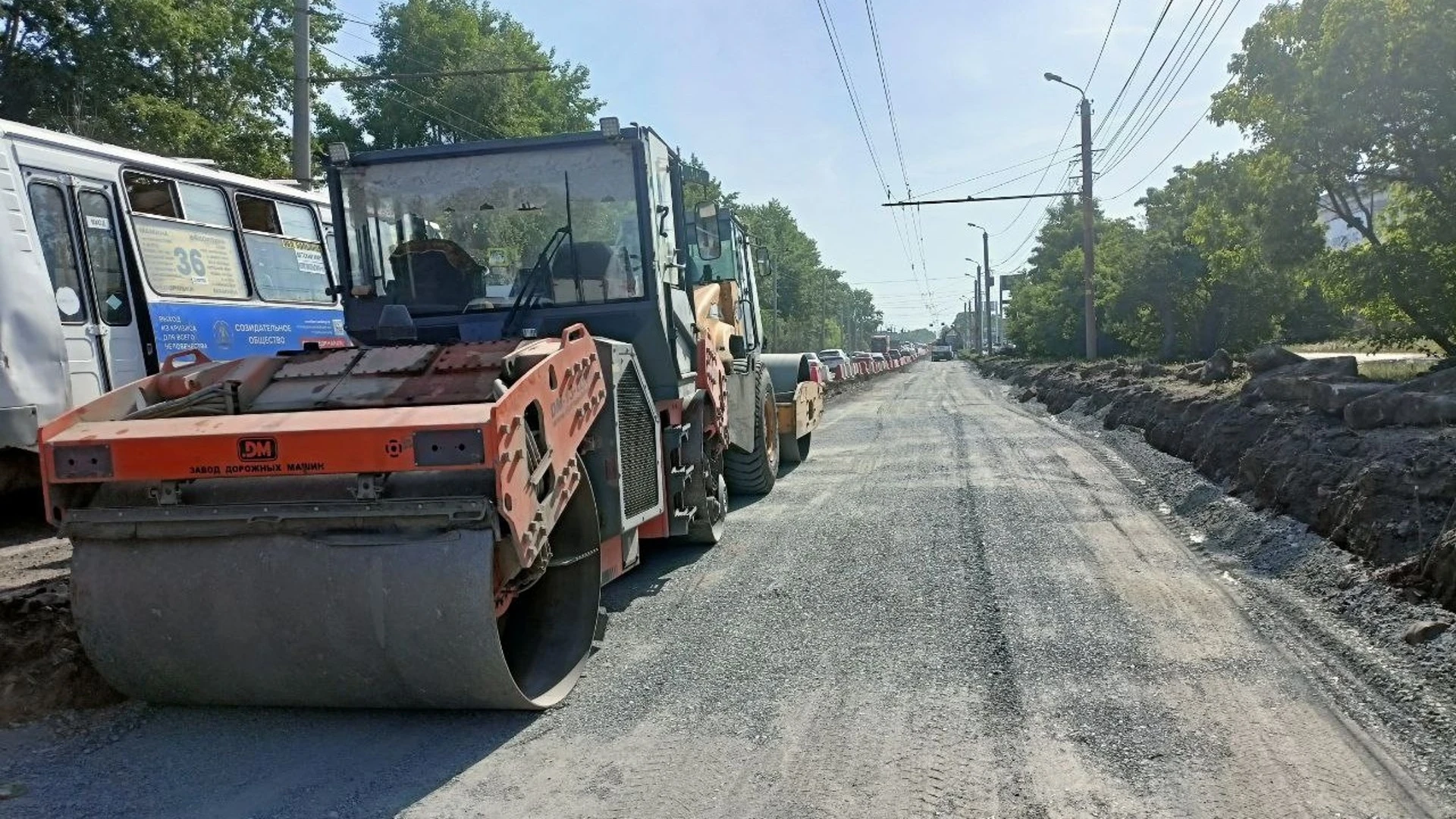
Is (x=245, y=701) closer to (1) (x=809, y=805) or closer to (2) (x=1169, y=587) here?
(1) (x=809, y=805)

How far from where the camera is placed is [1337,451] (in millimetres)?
8734

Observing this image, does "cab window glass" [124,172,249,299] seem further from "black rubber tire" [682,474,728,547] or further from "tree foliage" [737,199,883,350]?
"tree foliage" [737,199,883,350]

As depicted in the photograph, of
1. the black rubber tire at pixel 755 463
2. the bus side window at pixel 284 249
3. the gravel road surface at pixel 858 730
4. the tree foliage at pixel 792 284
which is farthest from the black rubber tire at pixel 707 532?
the tree foliage at pixel 792 284

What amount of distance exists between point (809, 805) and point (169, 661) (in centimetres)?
265

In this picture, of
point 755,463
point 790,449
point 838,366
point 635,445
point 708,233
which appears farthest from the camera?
point 838,366

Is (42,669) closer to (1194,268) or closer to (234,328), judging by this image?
(234,328)

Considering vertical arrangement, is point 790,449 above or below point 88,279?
below

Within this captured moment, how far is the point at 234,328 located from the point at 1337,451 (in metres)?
9.83

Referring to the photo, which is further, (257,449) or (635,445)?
(635,445)

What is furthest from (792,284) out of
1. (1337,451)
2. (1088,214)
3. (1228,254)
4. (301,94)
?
(1337,451)

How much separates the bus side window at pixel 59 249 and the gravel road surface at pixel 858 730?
469 centimetres

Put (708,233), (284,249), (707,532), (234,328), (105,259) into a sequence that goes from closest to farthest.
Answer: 1. (708,233)
2. (707,532)
3. (105,259)
4. (234,328)
5. (284,249)

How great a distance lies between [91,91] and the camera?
21.0m

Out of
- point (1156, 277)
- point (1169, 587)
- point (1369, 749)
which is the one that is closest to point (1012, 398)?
point (1156, 277)
